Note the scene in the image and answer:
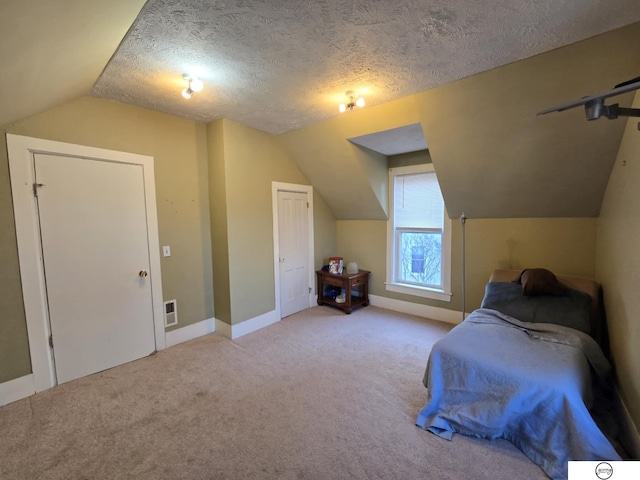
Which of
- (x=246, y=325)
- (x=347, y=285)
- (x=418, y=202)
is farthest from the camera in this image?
(x=347, y=285)

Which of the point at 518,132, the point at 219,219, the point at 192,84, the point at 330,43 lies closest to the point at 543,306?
the point at 518,132

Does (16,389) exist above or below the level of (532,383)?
below

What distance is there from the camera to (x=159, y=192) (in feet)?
9.60

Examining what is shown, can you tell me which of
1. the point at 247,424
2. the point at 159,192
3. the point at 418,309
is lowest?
the point at 247,424

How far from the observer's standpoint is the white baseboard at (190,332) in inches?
121

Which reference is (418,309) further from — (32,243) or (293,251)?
(32,243)

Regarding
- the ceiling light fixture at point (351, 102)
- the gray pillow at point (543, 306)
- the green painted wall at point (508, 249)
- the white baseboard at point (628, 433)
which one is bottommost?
the white baseboard at point (628, 433)

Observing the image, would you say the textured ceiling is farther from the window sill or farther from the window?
the window sill

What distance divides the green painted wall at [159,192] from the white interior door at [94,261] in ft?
0.59

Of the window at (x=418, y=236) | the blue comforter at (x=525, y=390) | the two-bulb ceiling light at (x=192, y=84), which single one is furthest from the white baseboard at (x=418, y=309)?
the two-bulb ceiling light at (x=192, y=84)

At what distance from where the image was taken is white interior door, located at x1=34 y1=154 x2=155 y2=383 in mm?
2314

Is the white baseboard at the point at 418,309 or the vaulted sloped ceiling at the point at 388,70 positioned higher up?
the vaulted sloped ceiling at the point at 388,70

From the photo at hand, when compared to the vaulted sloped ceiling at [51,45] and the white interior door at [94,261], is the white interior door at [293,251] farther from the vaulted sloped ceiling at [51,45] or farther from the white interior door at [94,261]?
the vaulted sloped ceiling at [51,45]

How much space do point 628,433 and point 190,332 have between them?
373 centimetres
